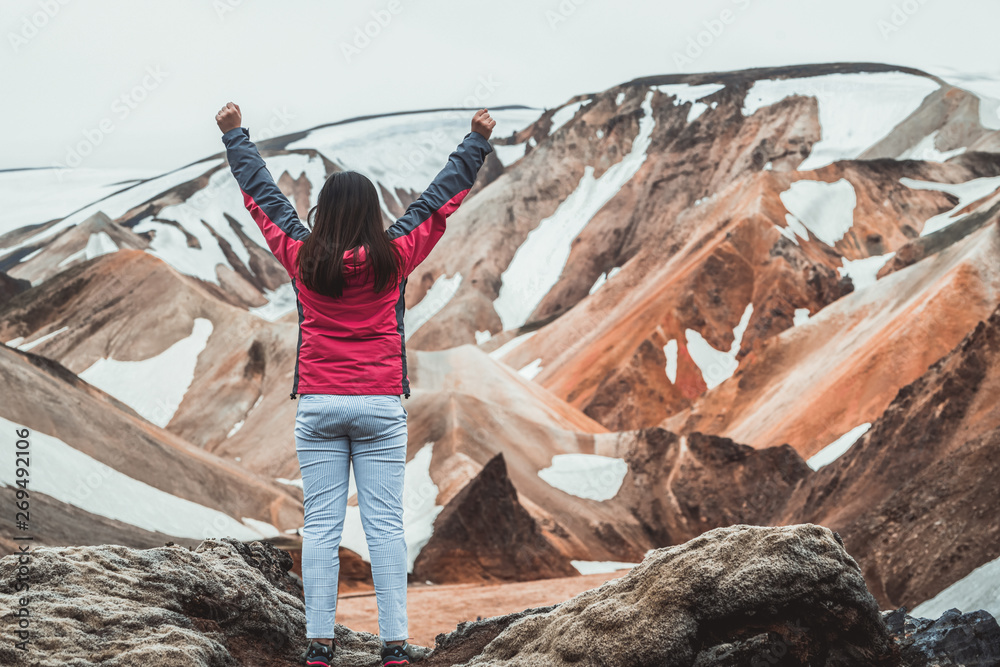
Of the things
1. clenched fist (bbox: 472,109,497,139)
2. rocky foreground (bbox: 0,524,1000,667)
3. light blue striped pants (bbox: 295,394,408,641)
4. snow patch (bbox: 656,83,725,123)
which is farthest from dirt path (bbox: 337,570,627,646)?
snow patch (bbox: 656,83,725,123)

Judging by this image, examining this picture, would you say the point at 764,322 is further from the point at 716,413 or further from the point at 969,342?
the point at 969,342

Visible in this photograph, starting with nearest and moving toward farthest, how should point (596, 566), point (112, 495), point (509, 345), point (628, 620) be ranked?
point (628, 620) < point (112, 495) < point (596, 566) < point (509, 345)

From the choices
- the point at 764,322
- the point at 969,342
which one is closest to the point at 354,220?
the point at 969,342

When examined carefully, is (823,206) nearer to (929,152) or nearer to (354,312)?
(929,152)

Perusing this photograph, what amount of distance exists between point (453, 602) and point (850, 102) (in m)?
57.8

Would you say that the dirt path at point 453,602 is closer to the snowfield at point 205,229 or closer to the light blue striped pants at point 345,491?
the light blue striped pants at point 345,491

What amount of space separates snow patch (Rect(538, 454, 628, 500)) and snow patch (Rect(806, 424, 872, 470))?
4847 mm

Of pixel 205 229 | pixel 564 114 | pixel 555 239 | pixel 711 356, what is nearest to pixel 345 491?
pixel 711 356

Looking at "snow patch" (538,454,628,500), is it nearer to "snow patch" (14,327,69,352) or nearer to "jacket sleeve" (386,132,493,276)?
"jacket sleeve" (386,132,493,276)

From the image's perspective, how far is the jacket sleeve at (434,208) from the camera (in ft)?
13.9

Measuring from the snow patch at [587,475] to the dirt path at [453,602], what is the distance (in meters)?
6.09

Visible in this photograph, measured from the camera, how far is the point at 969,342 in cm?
1664

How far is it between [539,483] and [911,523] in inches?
476

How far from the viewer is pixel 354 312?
406 cm
